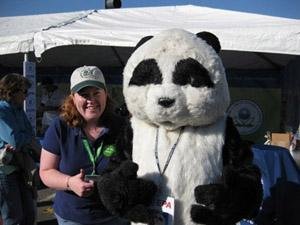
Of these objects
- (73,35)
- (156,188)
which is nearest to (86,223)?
(156,188)

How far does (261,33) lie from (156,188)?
2.78m

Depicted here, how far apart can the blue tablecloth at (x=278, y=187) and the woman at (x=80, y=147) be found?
113 cm

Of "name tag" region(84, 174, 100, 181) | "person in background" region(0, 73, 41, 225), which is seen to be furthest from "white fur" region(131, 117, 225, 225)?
"person in background" region(0, 73, 41, 225)

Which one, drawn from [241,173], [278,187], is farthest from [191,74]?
[278,187]

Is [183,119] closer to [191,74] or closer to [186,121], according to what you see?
[186,121]

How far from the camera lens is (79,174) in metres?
2.14

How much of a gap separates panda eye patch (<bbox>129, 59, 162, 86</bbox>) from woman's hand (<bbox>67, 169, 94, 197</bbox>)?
0.50 meters

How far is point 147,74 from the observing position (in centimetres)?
193

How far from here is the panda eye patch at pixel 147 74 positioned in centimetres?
192

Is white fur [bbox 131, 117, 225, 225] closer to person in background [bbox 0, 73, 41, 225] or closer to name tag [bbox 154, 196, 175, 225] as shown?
name tag [bbox 154, 196, 175, 225]

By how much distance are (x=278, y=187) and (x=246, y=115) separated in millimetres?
4178

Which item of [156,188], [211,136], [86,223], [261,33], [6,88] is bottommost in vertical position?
[86,223]

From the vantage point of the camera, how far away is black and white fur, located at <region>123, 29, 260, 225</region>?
1.86 metres

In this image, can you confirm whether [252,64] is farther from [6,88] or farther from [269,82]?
[6,88]
